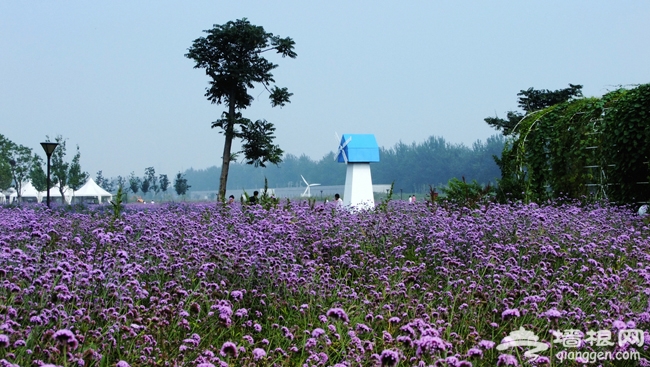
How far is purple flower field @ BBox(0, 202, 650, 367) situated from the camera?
12.9ft

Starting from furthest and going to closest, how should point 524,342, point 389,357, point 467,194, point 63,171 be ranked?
point 63,171 → point 467,194 → point 524,342 → point 389,357

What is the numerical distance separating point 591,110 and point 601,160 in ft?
4.60

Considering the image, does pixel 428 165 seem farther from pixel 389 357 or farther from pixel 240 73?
pixel 389 357

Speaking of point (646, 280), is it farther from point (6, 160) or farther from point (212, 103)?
point (6, 160)

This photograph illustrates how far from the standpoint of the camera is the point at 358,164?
99.0ft

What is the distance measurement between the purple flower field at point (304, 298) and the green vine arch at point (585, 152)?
6.68 meters

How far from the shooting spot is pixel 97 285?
4.91 meters

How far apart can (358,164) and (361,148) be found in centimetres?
83

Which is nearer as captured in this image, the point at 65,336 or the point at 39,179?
the point at 65,336

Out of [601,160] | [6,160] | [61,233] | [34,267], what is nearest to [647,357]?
[34,267]

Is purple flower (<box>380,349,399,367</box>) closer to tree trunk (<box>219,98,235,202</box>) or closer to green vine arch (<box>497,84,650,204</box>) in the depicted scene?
green vine arch (<box>497,84,650,204</box>)

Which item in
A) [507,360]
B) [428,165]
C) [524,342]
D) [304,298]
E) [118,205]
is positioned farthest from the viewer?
[428,165]

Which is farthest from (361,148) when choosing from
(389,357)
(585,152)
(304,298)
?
(389,357)

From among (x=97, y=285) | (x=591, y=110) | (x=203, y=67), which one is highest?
(x=203, y=67)
